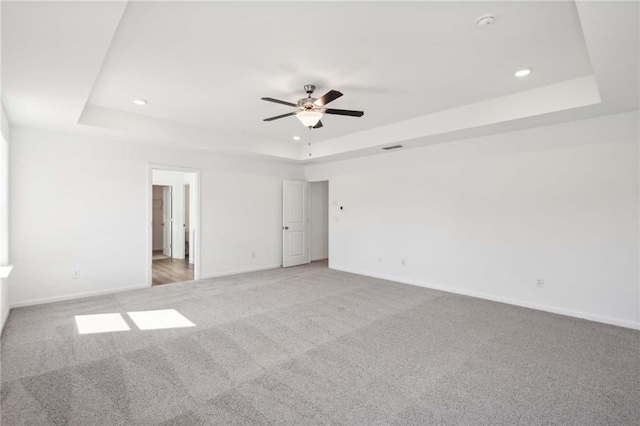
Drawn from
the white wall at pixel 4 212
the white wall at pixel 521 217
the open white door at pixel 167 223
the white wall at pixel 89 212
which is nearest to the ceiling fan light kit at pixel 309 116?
the white wall at pixel 521 217

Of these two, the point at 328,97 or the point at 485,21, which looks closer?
the point at 485,21

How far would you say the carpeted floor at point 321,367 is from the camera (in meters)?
2.03

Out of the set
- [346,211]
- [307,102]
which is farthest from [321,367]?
[346,211]

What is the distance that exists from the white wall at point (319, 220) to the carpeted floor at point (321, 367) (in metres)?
3.88

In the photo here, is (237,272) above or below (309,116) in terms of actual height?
below

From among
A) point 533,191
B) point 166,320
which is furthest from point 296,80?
point 533,191

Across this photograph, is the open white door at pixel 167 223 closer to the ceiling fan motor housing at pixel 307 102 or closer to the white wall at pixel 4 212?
the white wall at pixel 4 212

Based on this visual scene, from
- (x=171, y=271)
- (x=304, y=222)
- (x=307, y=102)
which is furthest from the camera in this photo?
(x=304, y=222)

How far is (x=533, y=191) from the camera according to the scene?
13.9ft

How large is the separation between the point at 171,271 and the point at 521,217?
21.9 feet

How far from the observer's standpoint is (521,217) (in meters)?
4.36

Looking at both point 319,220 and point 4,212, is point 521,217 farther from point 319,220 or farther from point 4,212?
point 4,212

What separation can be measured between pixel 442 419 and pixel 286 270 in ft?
16.4

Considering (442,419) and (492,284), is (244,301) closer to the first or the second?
(442,419)
